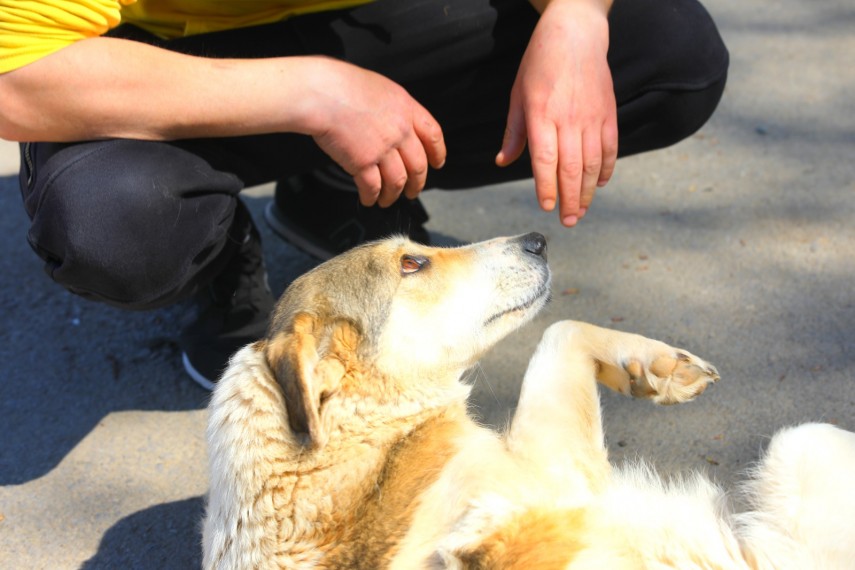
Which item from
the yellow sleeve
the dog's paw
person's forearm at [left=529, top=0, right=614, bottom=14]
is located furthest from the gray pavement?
the yellow sleeve

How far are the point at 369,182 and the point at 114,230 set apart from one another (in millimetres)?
804

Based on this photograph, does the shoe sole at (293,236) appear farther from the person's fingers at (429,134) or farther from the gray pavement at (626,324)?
the person's fingers at (429,134)

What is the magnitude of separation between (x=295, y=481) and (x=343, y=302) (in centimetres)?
57

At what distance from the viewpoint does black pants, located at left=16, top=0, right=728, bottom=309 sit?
2801 mm

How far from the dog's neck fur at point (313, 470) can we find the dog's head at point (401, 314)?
0.06 meters

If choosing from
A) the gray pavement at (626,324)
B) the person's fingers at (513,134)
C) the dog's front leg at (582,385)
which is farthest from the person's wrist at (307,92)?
the gray pavement at (626,324)

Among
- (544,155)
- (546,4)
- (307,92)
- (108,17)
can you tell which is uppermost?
(108,17)

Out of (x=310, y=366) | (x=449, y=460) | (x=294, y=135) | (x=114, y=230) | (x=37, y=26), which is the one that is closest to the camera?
(x=310, y=366)

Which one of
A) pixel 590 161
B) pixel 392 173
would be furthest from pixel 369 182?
pixel 590 161

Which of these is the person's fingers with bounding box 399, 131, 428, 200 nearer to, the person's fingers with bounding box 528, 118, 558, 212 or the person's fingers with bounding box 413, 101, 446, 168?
the person's fingers with bounding box 413, 101, 446, 168

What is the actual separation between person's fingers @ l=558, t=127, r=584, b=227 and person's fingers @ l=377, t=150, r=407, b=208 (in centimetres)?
50

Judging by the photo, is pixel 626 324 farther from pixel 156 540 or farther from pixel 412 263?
pixel 156 540

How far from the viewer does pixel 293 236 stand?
4051mm

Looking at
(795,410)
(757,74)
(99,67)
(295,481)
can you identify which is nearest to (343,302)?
(295,481)
